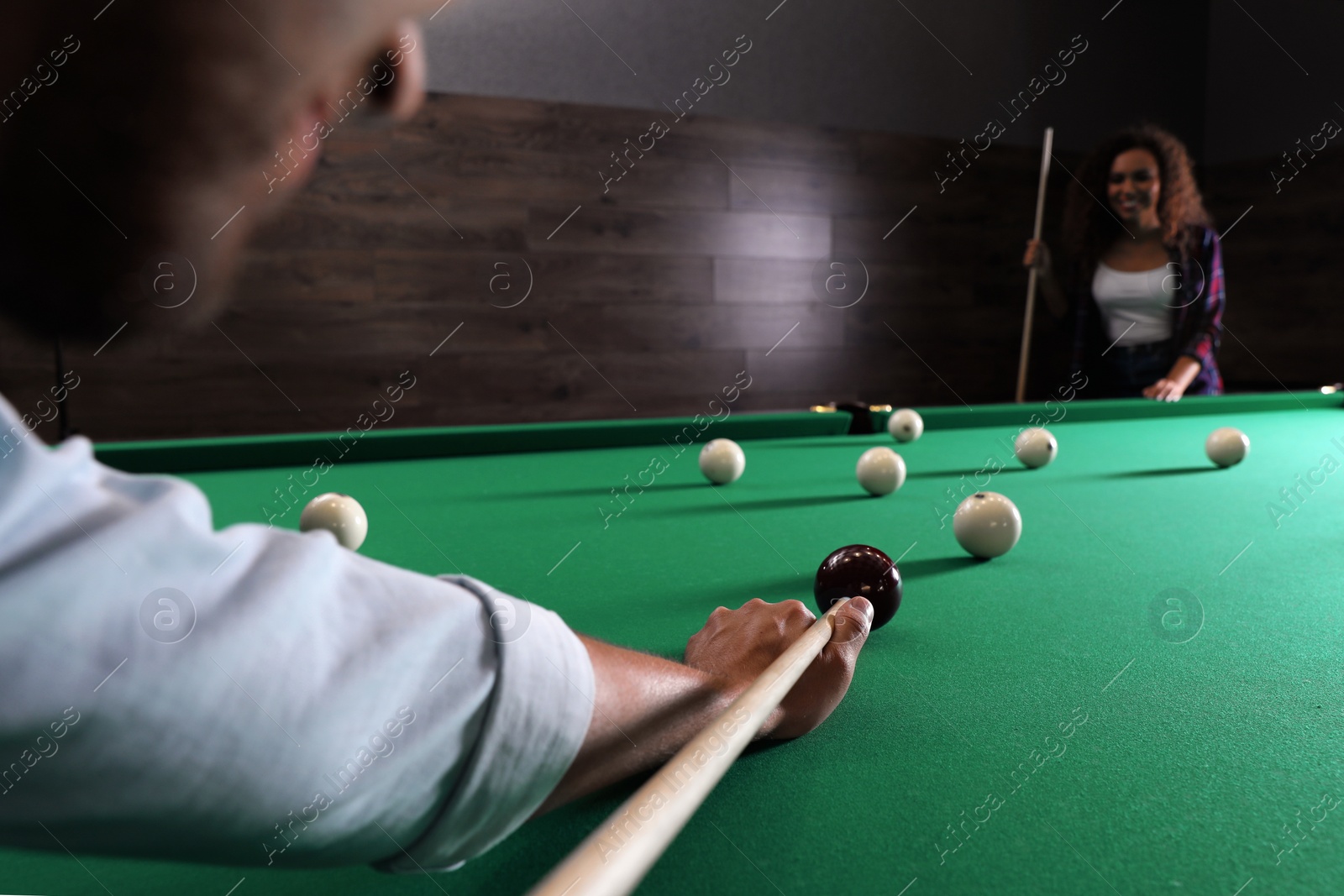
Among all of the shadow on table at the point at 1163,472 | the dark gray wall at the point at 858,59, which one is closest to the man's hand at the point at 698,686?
the shadow on table at the point at 1163,472

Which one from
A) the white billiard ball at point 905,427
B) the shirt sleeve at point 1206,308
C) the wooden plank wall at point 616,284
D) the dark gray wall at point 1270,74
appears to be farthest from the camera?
the dark gray wall at point 1270,74

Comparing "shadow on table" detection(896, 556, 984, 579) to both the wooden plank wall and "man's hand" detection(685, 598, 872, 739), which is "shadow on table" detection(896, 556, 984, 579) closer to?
"man's hand" detection(685, 598, 872, 739)

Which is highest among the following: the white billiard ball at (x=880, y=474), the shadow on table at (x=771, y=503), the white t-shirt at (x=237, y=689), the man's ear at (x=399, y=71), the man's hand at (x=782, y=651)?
the man's ear at (x=399, y=71)

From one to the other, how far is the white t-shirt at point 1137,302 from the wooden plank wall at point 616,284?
1468 millimetres

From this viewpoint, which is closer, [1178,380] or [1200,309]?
[1178,380]

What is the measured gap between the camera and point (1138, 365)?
4.44 m

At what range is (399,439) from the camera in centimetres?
245

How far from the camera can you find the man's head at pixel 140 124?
1.15 feet

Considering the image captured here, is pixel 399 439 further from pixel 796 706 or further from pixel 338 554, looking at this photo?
pixel 338 554

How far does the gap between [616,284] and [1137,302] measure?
8.53 ft

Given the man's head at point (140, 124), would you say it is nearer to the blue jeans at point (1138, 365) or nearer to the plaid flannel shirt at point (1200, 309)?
the plaid flannel shirt at point (1200, 309)

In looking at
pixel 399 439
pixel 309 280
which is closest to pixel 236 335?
pixel 309 280

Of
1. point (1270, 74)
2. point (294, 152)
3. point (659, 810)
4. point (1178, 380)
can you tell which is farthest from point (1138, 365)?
point (294, 152)

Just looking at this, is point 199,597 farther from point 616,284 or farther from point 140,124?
point 616,284
